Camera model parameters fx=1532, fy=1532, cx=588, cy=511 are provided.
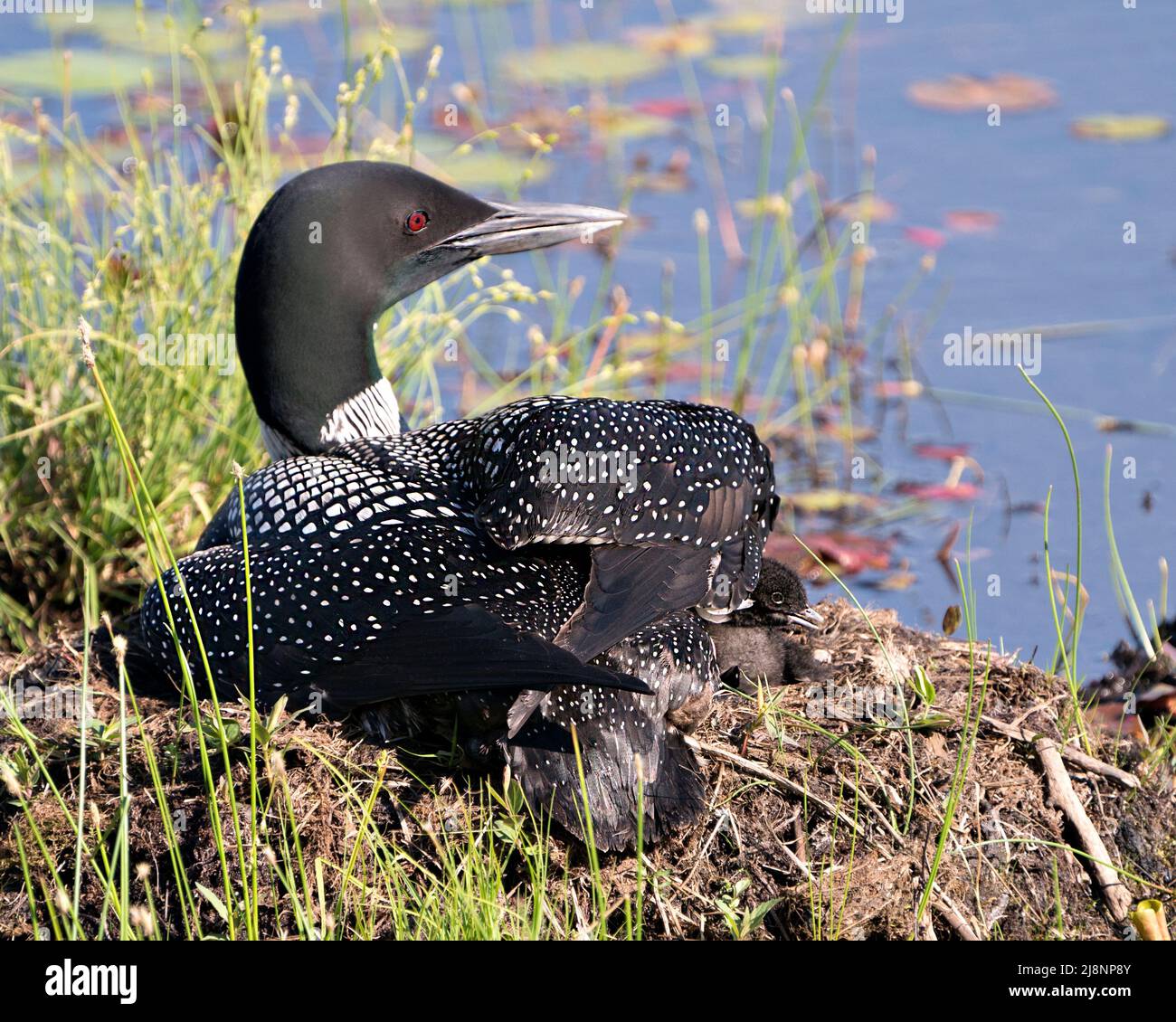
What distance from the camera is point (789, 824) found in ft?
9.61

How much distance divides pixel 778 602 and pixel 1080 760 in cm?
72

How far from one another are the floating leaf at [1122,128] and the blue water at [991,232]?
0.13 ft

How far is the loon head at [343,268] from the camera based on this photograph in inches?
138

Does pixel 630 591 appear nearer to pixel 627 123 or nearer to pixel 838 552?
pixel 838 552

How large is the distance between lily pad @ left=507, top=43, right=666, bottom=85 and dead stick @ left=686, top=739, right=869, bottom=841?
4.68 meters

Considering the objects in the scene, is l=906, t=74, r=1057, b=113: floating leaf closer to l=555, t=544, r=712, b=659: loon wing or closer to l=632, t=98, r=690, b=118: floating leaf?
Answer: l=632, t=98, r=690, b=118: floating leaf

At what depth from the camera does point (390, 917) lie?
2738 millimetres

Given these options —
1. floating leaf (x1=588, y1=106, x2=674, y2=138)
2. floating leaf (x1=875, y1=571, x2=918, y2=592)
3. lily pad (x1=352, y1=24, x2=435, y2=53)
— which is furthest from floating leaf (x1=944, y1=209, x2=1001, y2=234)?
lily pad (x1=352, y1=24, x2=435, y2=53)

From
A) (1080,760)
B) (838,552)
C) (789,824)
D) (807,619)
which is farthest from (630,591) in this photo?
(838,552)

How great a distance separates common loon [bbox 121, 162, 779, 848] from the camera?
9.21 ft
